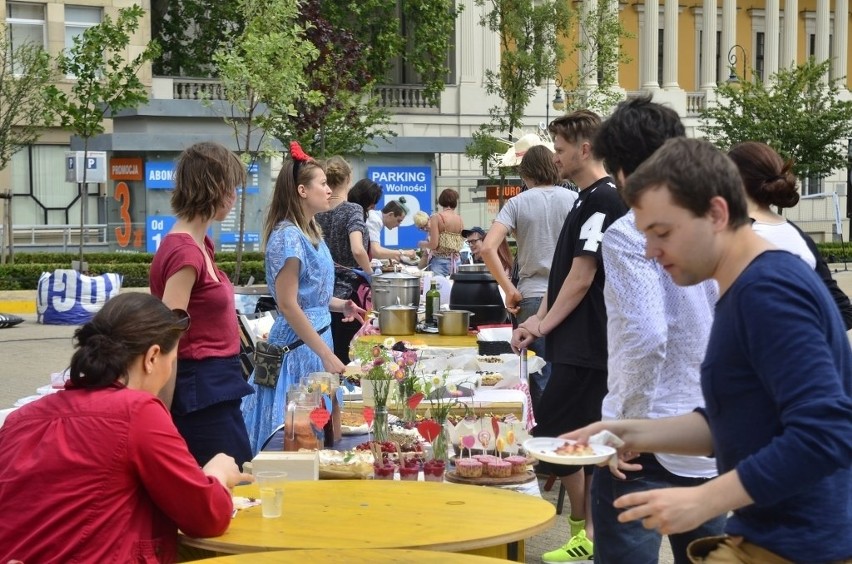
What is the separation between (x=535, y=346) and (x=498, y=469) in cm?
308

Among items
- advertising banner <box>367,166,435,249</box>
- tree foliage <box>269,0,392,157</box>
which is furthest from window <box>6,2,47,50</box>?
tree foliage <box>269,0,392,157</box>

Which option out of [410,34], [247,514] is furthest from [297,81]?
[410,34]

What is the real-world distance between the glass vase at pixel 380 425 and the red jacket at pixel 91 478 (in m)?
1.46

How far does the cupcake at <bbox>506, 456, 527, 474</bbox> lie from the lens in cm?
454

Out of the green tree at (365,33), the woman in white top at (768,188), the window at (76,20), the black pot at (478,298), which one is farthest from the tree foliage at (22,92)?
the woman in white top at (768,188)

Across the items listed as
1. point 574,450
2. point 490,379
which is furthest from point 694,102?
point 574,450

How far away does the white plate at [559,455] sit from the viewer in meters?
2.80

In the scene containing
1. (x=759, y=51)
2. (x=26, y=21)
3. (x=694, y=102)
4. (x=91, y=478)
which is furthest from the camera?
(x=759, y=51)

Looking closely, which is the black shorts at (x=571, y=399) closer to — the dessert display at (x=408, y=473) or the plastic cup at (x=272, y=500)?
the dessert display at (x=408, y=473)

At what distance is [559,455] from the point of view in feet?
9.40

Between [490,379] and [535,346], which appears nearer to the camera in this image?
[490,379]

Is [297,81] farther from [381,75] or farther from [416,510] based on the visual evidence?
[381,75]

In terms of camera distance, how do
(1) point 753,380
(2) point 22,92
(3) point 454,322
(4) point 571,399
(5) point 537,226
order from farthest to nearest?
(2) point 22,92 < (3) point 454,322 < (5) point 537,226 < (4) point 571,399 < (1) point 753,380

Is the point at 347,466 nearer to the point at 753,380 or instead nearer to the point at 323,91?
the point at 753,380
